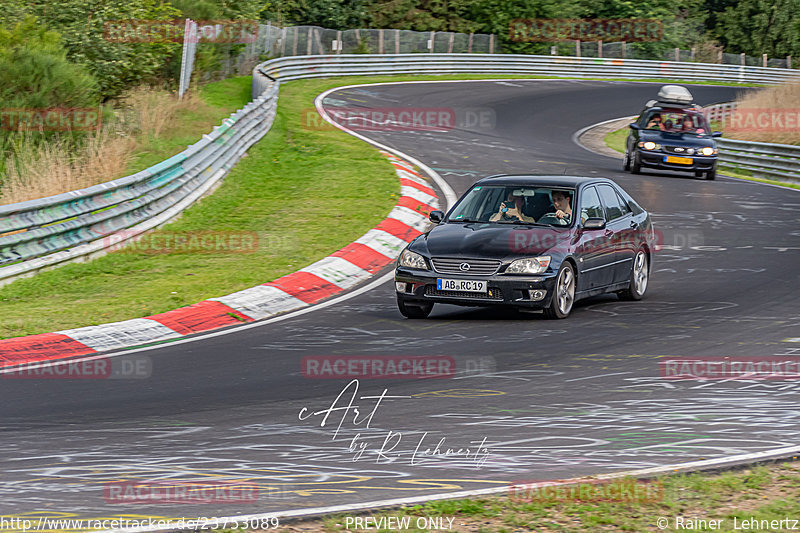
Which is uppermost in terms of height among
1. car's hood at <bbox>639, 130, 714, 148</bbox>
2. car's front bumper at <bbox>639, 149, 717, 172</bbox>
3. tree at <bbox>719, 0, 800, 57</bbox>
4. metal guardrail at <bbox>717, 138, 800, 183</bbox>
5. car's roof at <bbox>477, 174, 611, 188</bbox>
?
tree at <bbox>719, 0, 800, 57</bbox>

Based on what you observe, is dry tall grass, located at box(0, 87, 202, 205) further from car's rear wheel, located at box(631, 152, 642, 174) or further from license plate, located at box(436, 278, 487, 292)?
car's rear wheel, located at box(631, 152, 642, 174)

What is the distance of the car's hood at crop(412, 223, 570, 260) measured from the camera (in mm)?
11109

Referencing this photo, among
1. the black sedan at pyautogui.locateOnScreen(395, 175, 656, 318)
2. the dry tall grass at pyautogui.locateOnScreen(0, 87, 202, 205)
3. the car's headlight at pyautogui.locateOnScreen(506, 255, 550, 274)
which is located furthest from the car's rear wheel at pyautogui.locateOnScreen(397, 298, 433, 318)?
the dry tall grass at pyautogui.locateOnScreen(0, 87, 202, 205)

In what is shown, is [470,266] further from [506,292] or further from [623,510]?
[623,510]

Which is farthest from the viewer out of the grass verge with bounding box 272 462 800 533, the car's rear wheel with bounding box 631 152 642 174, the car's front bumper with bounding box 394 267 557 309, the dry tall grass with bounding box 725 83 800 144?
the dry tall grass with bounding box 725 83 800 144

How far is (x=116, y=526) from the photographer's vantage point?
5.10 metres

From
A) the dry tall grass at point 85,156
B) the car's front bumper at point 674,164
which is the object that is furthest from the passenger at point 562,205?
the car's front bumper at point 674,164

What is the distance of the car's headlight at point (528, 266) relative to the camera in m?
10.9

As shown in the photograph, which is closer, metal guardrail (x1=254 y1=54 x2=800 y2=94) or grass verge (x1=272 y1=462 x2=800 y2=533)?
grass verge (x1=272 y1=462 x2=800 y2=533)

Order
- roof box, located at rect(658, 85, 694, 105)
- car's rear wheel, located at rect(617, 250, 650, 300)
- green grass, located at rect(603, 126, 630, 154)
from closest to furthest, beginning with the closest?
car's rear wheel, located at rect(617, 250, 650, 300), roof box, located at rect(658, 85, 694, 105), green grass, located at rect(603, 126, 630, 154)

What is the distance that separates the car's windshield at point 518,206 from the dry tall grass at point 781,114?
22555 mm

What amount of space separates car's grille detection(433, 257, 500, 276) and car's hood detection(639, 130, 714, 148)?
15092 mm

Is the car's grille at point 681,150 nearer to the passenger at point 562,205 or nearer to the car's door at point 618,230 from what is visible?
the car's door at point 618,230

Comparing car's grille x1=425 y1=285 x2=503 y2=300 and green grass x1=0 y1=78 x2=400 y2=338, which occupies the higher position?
car's grille x1=425 y1=285 x2=503 y2=300
